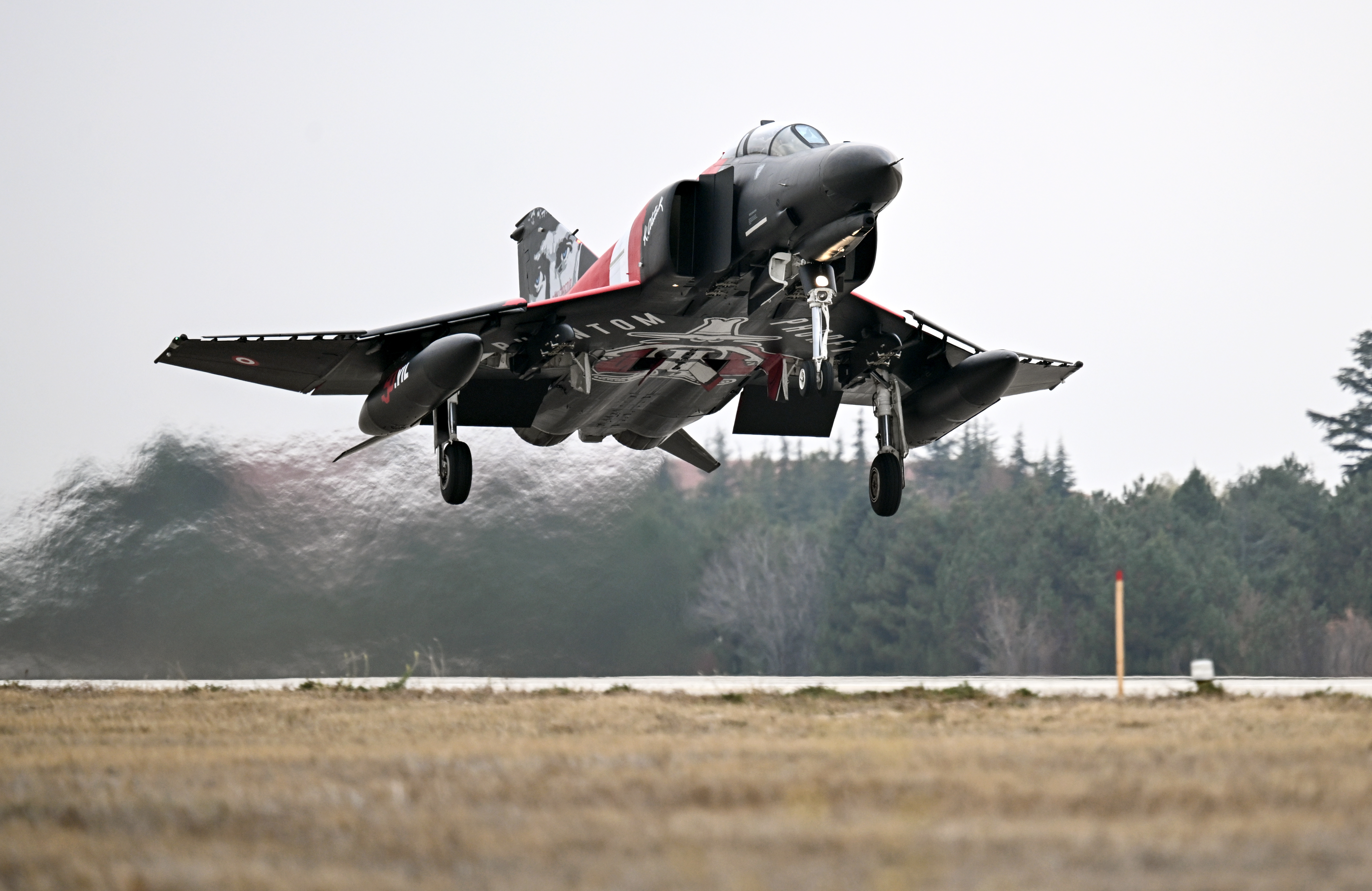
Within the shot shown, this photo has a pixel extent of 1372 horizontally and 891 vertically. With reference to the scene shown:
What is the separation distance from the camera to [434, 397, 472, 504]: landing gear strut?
15398mm

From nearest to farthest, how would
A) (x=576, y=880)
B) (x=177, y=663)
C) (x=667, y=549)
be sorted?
(x=576, y=880), (x=177, y=663), (x=667, y=549)

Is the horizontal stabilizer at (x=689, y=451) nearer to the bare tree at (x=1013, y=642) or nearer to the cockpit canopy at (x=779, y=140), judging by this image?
the cockpit canopy at (x=779, y=140)

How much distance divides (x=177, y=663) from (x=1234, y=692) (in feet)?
51.3

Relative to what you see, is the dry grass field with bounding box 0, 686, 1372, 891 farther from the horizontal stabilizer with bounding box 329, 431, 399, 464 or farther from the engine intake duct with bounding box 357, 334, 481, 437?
the horizontal stabilizer with bounding box 329, 431, 399, 464

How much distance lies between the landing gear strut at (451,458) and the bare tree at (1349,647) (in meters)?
35.1

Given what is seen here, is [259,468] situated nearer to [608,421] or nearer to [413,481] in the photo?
[413,481]

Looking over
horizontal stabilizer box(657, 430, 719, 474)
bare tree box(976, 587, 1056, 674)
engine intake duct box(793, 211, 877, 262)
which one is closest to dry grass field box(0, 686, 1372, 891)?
engine intake duct box(793, 211, 877, 262)

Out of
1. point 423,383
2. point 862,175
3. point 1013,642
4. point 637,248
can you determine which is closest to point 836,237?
point 862,175

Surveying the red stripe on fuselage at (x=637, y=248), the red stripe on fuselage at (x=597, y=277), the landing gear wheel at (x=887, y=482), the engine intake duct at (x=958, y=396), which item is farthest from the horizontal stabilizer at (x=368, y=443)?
the engine intake duct at (x=958, y=396)

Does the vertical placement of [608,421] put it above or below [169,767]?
above

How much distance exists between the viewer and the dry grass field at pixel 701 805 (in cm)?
373

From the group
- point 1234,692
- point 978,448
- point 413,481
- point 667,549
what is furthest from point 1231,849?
point 978,448

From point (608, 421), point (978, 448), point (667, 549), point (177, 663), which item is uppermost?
point (978, 448)

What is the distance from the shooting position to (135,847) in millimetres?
4262
